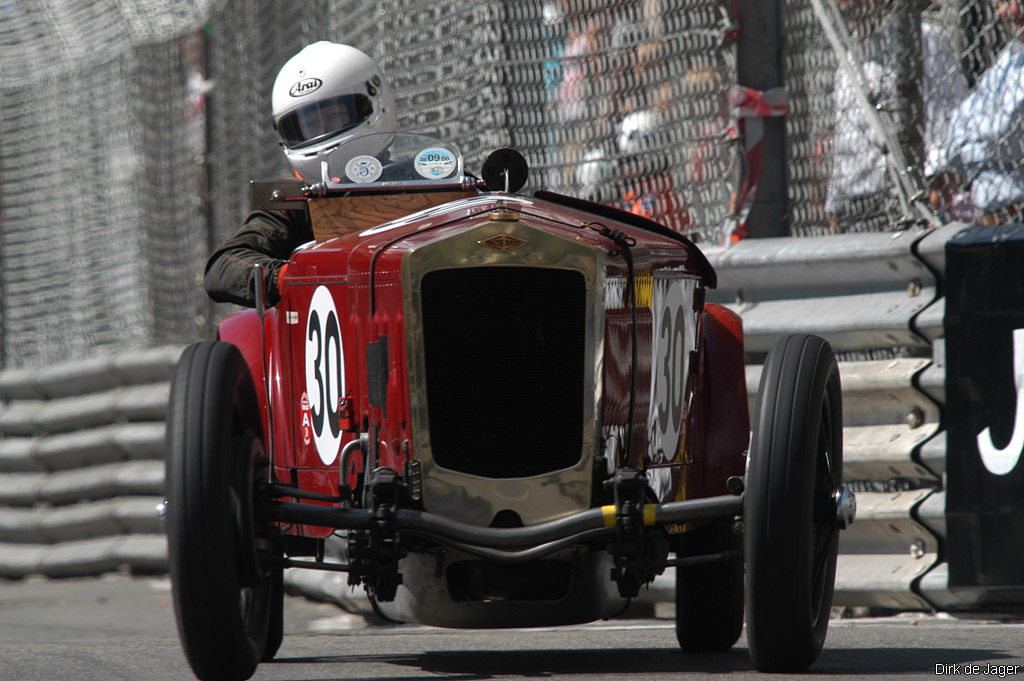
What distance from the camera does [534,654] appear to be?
4477 millimetres

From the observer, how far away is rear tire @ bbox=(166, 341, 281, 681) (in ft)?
11.3

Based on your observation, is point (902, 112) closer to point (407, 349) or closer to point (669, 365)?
point (669, 365)

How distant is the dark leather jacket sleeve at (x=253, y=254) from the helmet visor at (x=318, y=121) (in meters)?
0.44

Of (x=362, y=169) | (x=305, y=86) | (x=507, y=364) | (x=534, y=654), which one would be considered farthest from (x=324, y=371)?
(x=305, y=86)

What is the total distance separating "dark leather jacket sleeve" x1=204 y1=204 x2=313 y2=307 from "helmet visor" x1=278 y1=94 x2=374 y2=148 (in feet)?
1.44

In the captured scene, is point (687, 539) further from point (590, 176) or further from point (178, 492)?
point (590, 176)

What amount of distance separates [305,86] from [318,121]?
5.6 inches

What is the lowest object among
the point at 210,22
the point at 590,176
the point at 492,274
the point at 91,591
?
the point at 91,591

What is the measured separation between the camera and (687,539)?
440 cm

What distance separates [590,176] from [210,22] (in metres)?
3.71

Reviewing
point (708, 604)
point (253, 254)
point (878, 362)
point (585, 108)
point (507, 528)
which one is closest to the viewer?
point (507, 528)

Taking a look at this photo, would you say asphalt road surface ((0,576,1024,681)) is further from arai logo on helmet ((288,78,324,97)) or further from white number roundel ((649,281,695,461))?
arai logo on helmet ((288,78,324,97))

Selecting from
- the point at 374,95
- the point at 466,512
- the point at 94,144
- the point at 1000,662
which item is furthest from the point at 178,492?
the point at 94,144

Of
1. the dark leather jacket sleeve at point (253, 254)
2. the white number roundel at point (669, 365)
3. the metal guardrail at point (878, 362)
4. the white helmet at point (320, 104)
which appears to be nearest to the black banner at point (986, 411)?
the metal guardrail at point (878, 362)
